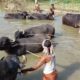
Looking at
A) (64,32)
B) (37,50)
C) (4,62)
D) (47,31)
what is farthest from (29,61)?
(64,32)

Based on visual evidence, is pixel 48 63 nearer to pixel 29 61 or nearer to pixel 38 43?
pixel 29 61

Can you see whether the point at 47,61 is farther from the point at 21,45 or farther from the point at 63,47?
the point at 63,47

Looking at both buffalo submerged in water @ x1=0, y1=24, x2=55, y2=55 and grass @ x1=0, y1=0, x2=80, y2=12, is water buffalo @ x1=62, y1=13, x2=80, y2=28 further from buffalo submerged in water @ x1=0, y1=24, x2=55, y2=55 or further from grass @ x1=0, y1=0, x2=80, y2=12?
buffalo submerged in water @ x1=0, y1=24, x2=55, y2=55

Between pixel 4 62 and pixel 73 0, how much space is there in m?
18.2

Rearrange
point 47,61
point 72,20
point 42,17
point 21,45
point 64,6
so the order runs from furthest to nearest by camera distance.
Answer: point 64,6 → point 42,17 → point 72,20 → point 21,45 → point 47,61

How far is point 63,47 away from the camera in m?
11.3

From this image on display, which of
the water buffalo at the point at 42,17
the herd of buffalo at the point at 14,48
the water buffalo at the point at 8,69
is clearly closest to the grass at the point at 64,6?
the water buffalo at the point at 42,17

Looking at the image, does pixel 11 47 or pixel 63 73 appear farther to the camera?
pixel 11 47

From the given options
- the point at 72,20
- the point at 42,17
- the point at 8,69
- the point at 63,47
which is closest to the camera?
the point at 8,69

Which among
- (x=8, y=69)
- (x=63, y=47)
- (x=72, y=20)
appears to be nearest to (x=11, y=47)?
(x=63, y=47)

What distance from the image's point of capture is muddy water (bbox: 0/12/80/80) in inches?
330

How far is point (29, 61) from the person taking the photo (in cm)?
942

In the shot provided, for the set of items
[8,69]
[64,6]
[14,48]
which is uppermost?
[64,6]

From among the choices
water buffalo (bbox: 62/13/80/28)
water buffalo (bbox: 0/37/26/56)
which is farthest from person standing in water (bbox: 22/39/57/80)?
water buffalo (bbox: 62/13/80/28)
